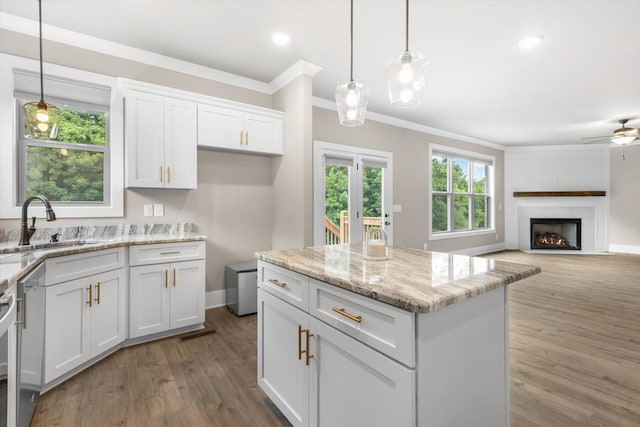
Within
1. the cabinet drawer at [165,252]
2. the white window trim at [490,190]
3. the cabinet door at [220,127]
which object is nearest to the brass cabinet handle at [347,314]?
the cabinet drawer at [165,252]

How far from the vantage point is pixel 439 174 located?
21.2 ft

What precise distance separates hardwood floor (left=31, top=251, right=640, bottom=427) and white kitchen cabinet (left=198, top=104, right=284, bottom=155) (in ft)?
6.16

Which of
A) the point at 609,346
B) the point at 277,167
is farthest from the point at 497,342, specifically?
the point at 277,167

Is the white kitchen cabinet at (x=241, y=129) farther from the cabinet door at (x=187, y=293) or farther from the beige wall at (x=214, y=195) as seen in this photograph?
the cabinet door at (x=187, y=293)

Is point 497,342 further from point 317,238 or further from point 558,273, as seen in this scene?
point 558,273

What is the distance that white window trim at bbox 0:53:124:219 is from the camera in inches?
100

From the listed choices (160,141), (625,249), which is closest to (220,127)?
(160,141)

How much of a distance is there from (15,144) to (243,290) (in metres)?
2.36

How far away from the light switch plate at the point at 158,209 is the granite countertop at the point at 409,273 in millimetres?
1971

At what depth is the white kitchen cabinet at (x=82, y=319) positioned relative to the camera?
1996mm

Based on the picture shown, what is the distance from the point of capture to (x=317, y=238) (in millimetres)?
4484

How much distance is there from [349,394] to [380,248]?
732mm

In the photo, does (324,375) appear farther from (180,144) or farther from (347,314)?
(180,144)

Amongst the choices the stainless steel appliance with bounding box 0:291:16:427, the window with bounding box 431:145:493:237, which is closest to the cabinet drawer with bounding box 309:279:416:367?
the stainless steel appliance with bounding box 0:291:16:427
